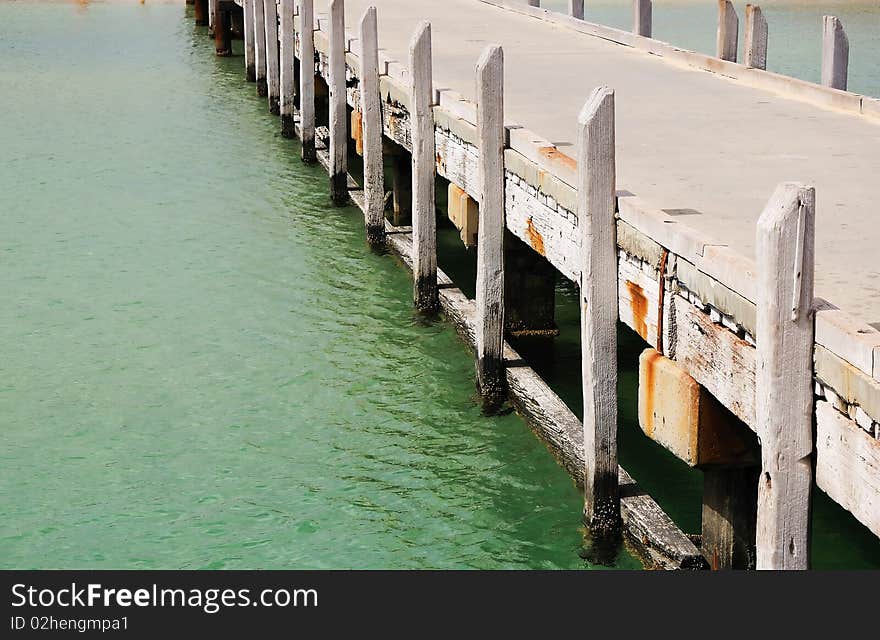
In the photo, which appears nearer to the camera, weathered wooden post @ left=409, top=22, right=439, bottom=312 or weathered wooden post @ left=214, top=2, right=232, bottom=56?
weathered wooden post @ left=409, top=22, right=439, bottom=312

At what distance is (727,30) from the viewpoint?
12836mm

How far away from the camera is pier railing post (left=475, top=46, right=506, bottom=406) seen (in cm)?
862

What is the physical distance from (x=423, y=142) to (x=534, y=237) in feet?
8.51

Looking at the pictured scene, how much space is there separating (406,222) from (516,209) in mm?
5003

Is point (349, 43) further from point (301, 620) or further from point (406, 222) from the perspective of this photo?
point (301, 620)

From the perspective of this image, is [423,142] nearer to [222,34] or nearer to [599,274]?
[599,274]

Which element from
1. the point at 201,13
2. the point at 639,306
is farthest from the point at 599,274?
the point at 201,13

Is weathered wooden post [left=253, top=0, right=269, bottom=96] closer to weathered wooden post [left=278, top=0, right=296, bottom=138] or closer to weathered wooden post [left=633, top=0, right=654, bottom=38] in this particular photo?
weathered wooden post [left=278, top=0, right=296, bottom=138]

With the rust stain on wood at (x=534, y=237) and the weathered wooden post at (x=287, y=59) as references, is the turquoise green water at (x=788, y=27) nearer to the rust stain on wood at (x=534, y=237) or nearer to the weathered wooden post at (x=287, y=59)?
the weathered wooden post at (x=287, y=59)

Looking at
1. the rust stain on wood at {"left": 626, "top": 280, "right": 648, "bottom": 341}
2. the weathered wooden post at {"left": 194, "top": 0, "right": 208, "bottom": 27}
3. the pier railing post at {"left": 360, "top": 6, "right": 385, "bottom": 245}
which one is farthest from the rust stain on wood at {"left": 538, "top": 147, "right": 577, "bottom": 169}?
the weathered wooden post at {"left": 194, "top": 0, "right": 208, "bottom": 27}

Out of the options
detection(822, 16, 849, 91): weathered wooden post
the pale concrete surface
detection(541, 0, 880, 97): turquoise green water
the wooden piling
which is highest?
detection(822, 16, 849, 91): weathered wooden post

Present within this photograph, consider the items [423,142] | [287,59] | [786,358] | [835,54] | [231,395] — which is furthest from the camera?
[287,59]

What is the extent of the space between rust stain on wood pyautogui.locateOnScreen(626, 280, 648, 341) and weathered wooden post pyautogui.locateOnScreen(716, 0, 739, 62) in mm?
6641

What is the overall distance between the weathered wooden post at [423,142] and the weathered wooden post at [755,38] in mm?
3217
